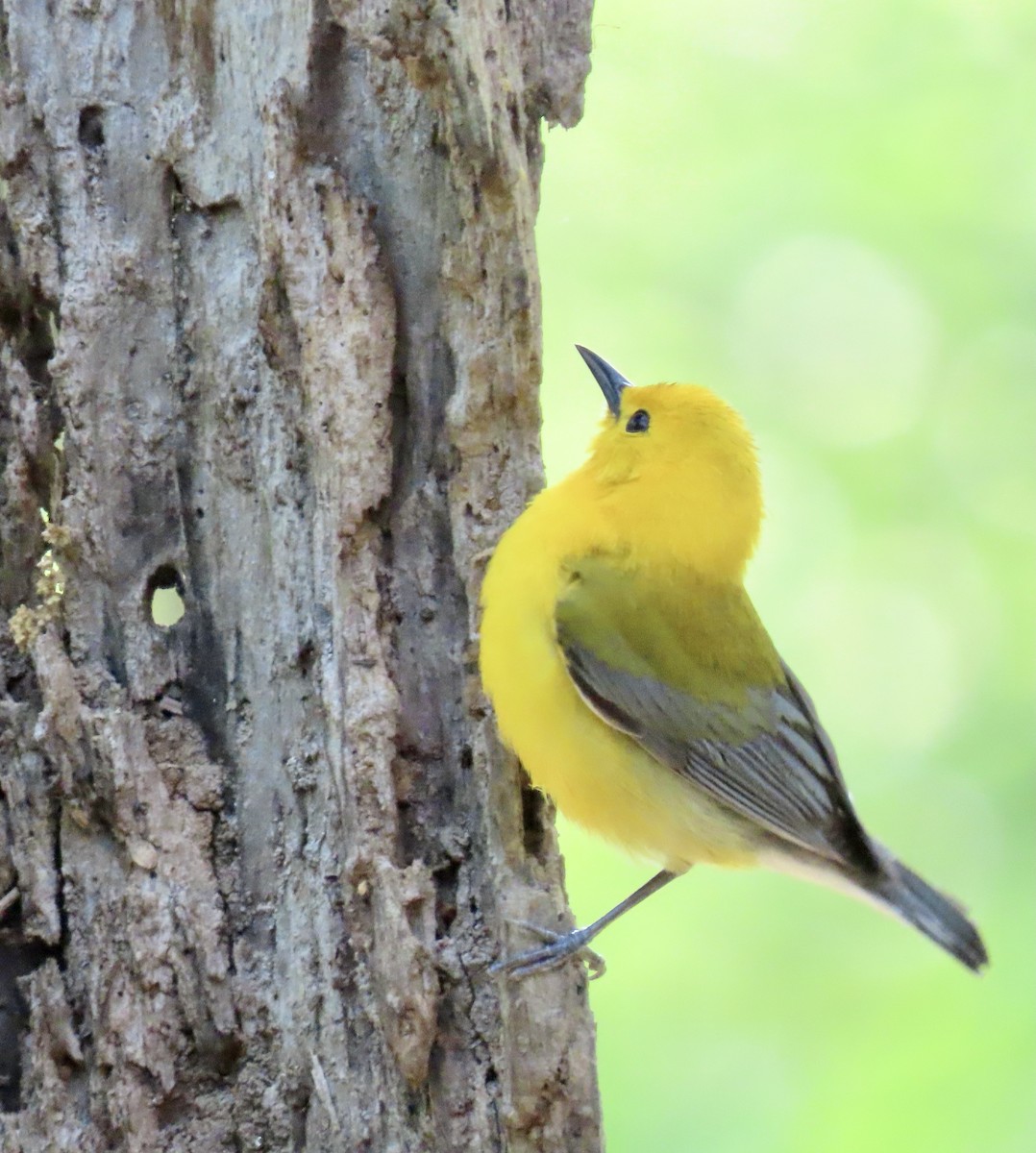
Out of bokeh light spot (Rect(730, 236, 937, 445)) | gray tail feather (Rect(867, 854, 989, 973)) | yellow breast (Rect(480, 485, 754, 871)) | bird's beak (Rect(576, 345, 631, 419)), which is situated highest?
bokeh light spot (Rect(730, 236, 937, 445))

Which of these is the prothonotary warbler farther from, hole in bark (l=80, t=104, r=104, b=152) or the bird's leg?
hole in bark (l=80, t=104, r=104, b=152)

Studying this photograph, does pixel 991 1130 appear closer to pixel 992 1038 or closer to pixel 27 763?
pixel 992 1038

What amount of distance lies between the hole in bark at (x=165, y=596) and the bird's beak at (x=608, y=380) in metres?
1.39

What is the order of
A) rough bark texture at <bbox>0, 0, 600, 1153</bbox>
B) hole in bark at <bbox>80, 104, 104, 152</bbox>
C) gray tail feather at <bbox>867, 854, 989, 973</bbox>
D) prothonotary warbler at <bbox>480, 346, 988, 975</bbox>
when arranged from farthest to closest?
1. gray tail feather at <bbox>867, 854, 989, 973</bbox>
2. prothonotary warbler at <bbox>480, 346, 988, 975</bbox>
3. hole in bark at <bbox>80, 104, 104, 152</bbox>
4. rough bark texture at <bbox>0, 0, 600, 1153</bbox>

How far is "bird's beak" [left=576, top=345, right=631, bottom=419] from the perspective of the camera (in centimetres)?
430

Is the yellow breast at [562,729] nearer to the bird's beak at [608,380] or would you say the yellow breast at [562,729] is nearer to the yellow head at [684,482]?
the yellow head at [684,482]

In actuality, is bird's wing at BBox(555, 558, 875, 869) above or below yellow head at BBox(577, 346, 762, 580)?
below

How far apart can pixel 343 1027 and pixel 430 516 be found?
1.14 m

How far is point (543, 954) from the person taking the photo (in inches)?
125

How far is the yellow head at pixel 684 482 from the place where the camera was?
4082 millimetres

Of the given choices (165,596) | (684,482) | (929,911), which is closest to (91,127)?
(165,596)

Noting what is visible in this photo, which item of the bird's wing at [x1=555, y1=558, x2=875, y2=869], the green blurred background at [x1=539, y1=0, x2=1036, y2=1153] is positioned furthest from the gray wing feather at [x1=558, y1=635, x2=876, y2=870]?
the green blurred background at [x1=539, y1=0, x2=1036, y2=1153]

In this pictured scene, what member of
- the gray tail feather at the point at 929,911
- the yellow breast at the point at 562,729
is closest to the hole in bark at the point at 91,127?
the yellow breast at the point at 562,729

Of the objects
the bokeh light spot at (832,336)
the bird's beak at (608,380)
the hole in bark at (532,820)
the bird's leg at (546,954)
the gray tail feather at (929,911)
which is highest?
the bokeh light spot at (832,336)
